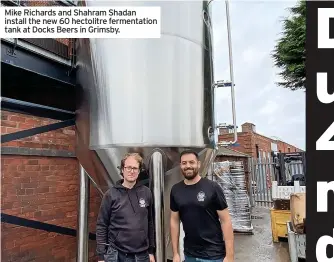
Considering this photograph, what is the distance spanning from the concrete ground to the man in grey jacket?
2995 mm

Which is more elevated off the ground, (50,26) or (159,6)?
(159,6)

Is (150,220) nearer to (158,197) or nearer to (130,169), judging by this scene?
(158,197)

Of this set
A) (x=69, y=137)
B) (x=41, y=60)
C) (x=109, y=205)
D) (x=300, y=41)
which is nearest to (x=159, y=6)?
(x=41, y=60)

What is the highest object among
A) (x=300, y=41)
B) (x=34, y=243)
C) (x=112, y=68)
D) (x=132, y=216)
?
(x=300, y=41)

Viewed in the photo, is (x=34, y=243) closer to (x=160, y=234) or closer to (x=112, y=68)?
(x=160, y=234)

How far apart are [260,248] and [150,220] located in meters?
3.60

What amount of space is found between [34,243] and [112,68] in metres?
2.12

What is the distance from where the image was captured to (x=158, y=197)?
7.85 feet

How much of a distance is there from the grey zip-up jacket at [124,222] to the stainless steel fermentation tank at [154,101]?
158 mm

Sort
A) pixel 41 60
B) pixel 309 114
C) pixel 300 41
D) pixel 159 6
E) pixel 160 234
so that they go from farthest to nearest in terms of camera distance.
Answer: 1. pixel 300 41
2. pixel 41 60
3. pixel 159 6
4. pixel 160 234
5. pixel 309 114

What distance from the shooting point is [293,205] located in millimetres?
4711

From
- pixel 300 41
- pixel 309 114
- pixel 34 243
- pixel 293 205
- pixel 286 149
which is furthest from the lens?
pixel 286 149

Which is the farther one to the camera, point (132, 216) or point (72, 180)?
point (72, 180)

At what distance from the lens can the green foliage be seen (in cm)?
840
